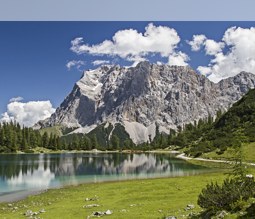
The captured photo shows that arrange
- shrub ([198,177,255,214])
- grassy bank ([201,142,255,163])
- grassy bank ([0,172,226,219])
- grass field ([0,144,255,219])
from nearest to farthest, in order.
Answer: shrub ([198,177,255,214]) → grass field ([0,144,255,219]) → grassy bank ([0,172,226,219]) → grassy bank ([201,142,255,163])

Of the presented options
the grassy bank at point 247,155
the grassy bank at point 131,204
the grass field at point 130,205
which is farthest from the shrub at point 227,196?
the grassy bank at point 247,155

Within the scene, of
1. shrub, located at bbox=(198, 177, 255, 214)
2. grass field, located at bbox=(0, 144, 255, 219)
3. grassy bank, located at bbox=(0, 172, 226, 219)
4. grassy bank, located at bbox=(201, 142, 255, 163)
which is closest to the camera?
shrub, located at bbox=(198, 177, 255, 214)

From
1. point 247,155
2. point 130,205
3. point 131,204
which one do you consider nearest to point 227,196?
point 130,205

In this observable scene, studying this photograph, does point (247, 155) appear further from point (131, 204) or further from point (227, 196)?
point (227, 196)

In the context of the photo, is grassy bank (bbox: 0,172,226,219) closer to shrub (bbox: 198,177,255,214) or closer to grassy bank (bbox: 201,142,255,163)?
shrub (bbox: 198,177,255,214)

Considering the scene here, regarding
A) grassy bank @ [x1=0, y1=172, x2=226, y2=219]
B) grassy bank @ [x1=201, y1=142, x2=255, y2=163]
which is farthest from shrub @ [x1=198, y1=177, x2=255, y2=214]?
grassy bank @ [x1=201, y1=142, x2=255, y2=163]

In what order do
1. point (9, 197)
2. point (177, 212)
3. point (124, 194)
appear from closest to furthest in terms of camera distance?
point (177, 212) < point (124, 194) < point (9, 197)

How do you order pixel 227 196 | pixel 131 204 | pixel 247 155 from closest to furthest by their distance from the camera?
pixel 227 196
pixel 131 204
pixel 247 155

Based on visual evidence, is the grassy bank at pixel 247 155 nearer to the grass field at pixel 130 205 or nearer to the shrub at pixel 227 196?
the grass field at pixel 130 205

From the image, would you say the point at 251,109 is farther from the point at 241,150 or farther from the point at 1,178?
the point at 241,150

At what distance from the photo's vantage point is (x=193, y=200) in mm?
37219

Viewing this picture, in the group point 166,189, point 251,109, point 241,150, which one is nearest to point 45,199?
point 166,189

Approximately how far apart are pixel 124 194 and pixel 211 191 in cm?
2173

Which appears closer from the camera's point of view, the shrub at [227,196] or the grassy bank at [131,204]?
the shrub at [227,196]
